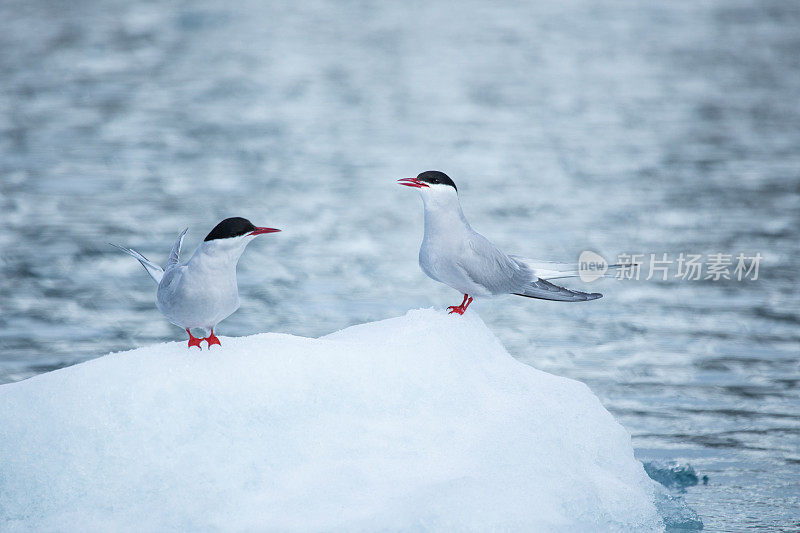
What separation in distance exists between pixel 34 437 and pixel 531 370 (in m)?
2.61

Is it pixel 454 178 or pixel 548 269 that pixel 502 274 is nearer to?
pixel 548 269

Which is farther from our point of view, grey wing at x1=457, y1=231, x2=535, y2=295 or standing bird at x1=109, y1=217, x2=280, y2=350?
Result: grey wing at x1=457, y1=231, x2=535, y2=295

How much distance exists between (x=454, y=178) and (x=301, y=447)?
12.5m

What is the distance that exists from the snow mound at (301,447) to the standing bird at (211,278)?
A: 0.97 ft

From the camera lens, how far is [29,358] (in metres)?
8.73

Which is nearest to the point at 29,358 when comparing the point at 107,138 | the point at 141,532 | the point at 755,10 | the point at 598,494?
the point at 141,532

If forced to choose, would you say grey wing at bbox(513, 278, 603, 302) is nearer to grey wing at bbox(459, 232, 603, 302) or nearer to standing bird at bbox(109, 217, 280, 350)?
grey wing at bbox(459, 232, 603, 302)

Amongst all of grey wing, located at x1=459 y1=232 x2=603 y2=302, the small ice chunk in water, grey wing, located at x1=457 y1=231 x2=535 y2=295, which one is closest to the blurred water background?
the small ice chunk in water

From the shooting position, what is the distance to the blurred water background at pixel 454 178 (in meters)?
8.65

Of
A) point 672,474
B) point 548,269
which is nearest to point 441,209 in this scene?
point 548,269

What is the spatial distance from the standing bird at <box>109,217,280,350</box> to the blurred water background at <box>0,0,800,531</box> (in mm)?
3008

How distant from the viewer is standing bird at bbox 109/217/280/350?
466cm

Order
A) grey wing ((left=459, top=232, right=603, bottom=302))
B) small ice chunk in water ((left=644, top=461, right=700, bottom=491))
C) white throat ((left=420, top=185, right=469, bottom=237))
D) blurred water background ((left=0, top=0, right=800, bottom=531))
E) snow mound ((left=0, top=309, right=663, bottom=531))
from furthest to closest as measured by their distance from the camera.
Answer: blurred water background ((left=0, top=0, right=800, bottom=531)) < small ice chunk in water ((left=644, top=461, right=700, bottom=491)) < grey wing ((left=459, top=232, right=603, bottom=302)) < white throat ((left=420, top=185, right=469, bottom=237)) < snow mound ((left=0, top=309, right=663, bottom=531))

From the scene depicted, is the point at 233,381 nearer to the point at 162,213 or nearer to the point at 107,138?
the point at 162,213
